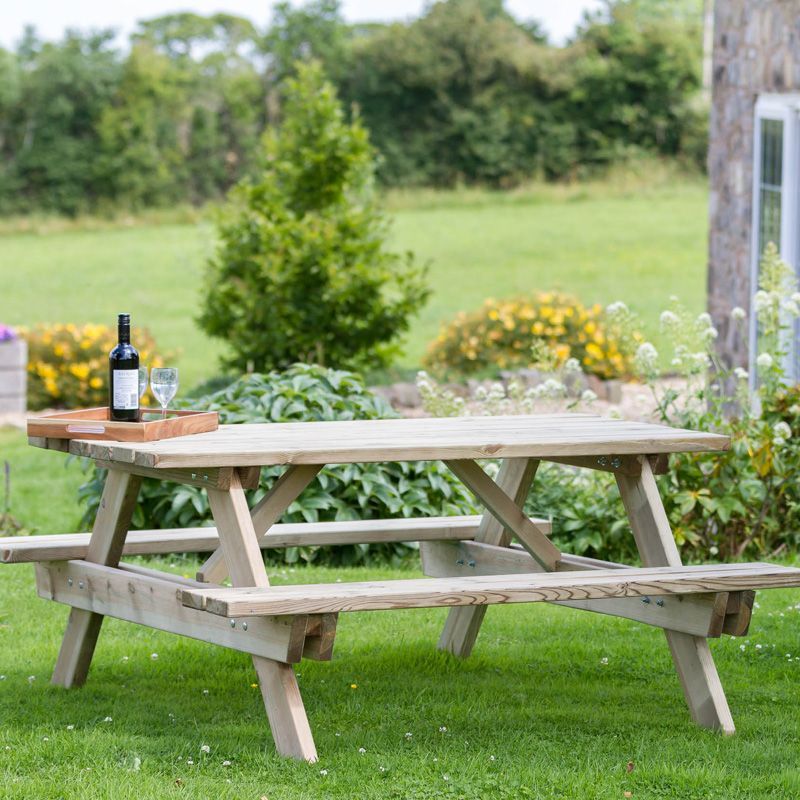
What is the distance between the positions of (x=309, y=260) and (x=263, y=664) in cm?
715

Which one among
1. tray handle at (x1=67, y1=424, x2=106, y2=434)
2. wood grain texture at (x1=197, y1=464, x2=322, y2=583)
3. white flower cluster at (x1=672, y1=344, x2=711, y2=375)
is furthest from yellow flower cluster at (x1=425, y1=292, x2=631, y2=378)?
tray handle at (x1=67, y1=424, x2=106, y2=434)

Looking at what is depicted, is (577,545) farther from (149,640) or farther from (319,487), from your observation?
(149,640)

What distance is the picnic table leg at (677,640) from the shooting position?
377 cm

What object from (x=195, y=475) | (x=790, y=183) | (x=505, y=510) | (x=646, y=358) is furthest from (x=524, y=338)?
(x=195, y=475)

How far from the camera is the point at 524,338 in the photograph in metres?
11.6

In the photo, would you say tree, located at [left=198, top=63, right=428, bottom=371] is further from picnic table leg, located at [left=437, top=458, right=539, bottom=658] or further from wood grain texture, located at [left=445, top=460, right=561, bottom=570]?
wood grain texture, located at [left=445, top=460, right=561, bottom=570]

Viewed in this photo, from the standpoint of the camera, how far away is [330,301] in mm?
10477

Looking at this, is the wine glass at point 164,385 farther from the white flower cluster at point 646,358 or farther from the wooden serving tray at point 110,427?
the white flower cluster at point 646,358

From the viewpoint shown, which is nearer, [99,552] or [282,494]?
[282,494]

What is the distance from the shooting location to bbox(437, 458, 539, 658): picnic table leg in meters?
4.40

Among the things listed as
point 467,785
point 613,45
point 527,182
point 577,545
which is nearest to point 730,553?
point 577,545

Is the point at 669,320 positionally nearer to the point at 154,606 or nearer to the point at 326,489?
the point at 326,489

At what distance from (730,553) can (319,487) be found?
1.92 metres

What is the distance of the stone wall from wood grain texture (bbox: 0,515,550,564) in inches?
191
